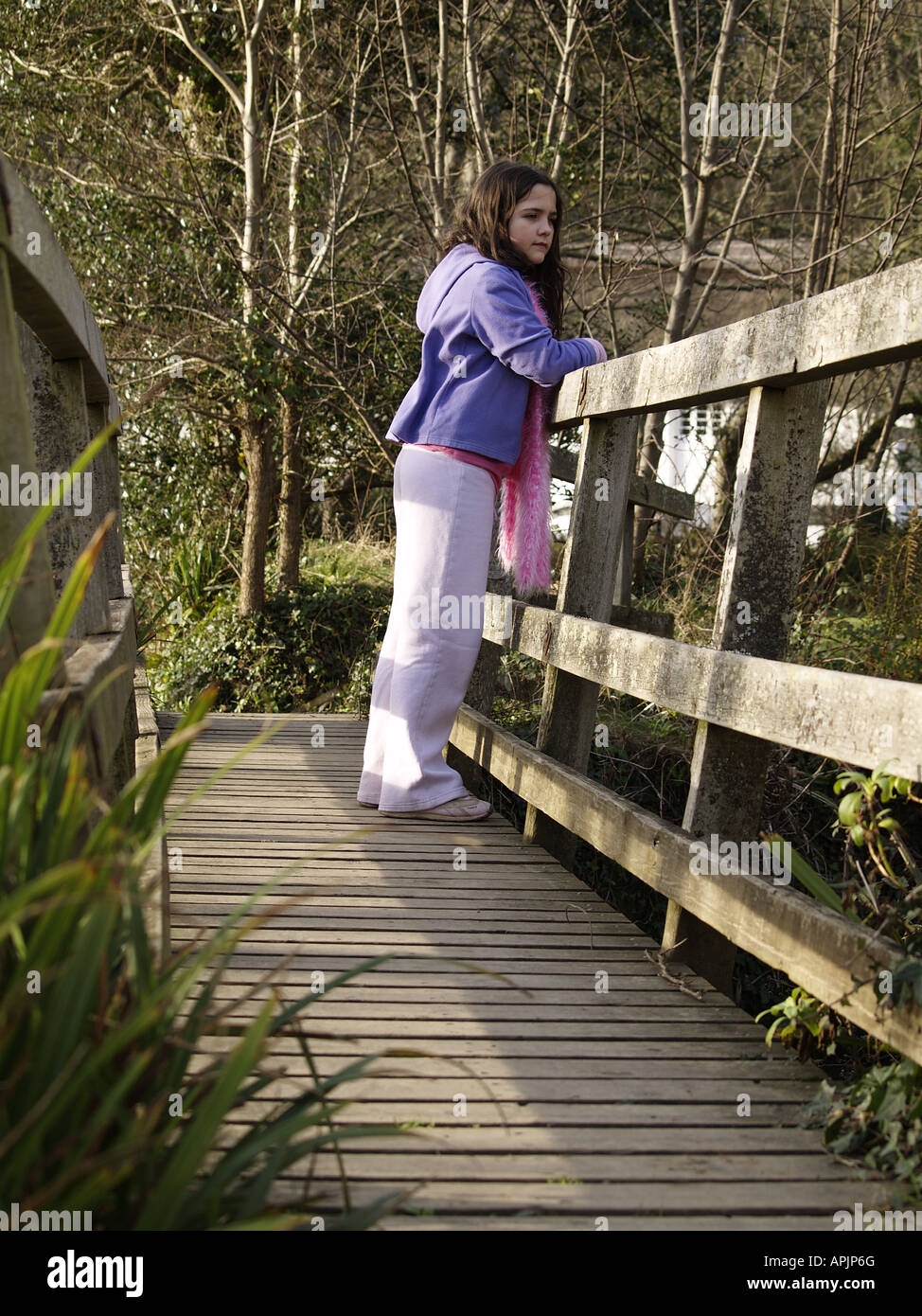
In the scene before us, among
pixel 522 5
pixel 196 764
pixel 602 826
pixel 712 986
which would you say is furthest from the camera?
pixel 522 5

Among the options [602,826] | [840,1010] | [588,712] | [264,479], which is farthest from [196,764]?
[264,479]

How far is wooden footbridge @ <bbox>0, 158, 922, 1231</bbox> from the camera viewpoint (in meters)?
1.91

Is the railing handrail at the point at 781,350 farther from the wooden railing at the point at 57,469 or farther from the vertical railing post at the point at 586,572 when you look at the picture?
the wooden railing at the point at 57,469

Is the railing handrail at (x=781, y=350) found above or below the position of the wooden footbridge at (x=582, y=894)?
above

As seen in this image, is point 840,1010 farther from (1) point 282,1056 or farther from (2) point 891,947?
(1) point 282,1056

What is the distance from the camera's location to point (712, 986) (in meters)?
2.85

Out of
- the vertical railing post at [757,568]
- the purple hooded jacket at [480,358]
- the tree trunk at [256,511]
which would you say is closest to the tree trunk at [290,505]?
the tree trunk at [256,511]

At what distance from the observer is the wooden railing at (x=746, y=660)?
2082 mm

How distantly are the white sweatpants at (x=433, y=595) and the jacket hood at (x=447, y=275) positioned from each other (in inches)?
16.8

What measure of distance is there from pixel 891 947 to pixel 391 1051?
90 cm

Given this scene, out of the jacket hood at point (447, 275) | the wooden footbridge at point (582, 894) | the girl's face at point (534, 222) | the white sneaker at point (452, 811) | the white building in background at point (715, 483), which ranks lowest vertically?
the white sneaker at point (452, 811)

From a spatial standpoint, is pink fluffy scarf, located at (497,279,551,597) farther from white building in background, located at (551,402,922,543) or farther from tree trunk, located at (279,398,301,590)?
tree trunk, located at (279,398,301,590)

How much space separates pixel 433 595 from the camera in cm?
395

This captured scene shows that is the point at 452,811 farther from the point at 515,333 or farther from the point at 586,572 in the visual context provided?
the point at 515,333
